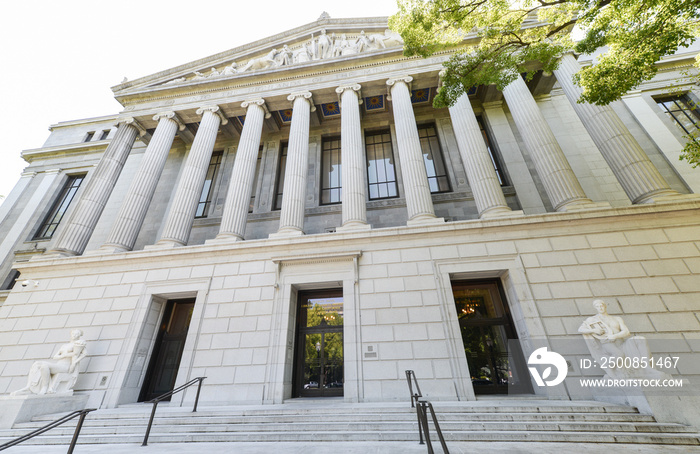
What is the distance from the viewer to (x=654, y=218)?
8.76m

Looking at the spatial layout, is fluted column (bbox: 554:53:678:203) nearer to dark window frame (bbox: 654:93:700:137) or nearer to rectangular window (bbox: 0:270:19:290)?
dark window frame (bbox: 654:93:700:137)

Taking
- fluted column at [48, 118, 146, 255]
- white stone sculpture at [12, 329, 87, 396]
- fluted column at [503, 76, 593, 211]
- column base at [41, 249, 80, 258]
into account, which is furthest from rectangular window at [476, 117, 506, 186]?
column base at [41, 249, 80, 258]

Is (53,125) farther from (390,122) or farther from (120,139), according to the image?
(390,122)

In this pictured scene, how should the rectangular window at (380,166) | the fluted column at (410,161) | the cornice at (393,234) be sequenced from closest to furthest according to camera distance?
the cornice at (393,234)
the fluted column at (410,161)
the rectangular window at (380,166)

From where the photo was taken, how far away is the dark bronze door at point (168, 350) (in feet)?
33.8

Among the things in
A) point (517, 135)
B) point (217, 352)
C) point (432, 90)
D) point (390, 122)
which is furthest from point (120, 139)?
point (517, 135)

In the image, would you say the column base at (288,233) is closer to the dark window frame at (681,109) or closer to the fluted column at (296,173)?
the fluted column at (296,173)

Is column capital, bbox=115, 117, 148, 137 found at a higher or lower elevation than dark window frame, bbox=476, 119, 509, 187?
higher

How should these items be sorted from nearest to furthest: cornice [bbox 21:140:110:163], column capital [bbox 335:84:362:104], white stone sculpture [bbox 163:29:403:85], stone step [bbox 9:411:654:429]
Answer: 1. stone step [bbox 9:411:654:429]
2. column capital [bbox 335:84:362:104]
3. white stone sculpture [bbox 163:29:403:85]
4. cornice [bbox 21:140:110:163]

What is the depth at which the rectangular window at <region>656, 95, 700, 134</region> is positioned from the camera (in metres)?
13.7

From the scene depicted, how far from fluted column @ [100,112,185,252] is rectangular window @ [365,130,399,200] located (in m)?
10.1

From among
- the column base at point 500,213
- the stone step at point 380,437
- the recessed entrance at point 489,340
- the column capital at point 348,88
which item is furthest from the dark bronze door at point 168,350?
the column base at point 500,213

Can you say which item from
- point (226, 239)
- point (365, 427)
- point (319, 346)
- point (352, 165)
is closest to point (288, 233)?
point (226, 239)

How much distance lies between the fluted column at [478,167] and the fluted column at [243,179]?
882 cm
